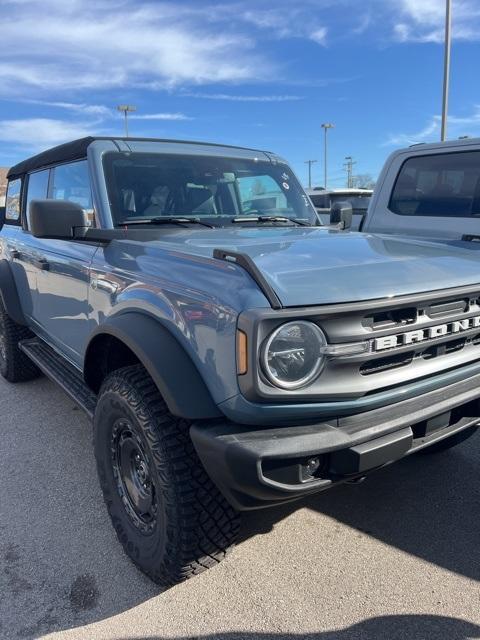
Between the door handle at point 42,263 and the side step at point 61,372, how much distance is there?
2.19 feet

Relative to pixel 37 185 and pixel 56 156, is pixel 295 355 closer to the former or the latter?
pixel 56 156

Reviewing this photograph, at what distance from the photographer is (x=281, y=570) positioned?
2477 mm

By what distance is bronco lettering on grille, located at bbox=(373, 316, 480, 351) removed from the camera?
79.0 inches

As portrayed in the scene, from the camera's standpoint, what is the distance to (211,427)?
1939 mm

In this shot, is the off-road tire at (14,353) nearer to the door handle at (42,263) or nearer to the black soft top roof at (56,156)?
the door handle at (42,263)

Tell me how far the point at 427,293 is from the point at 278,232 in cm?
123

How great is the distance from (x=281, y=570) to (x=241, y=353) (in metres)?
1.24

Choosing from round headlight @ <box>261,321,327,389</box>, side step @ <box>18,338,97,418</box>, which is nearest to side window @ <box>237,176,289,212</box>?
side step @ <box>18,338,97,418</box>

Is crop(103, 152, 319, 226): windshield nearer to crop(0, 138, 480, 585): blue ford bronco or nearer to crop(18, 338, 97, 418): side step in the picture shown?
crop(0, 138, 480, 585): blue ford bronco

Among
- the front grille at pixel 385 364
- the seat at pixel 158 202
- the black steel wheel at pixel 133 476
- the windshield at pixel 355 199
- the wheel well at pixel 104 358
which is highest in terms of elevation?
the windshield at pixel 355 199

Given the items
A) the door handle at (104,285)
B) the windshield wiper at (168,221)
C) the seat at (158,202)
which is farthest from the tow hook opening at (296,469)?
the seat at (158,202)

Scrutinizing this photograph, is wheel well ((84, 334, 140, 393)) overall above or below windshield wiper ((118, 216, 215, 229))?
below

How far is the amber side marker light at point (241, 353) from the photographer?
182 centimetres

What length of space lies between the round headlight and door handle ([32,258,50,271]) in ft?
7.83
